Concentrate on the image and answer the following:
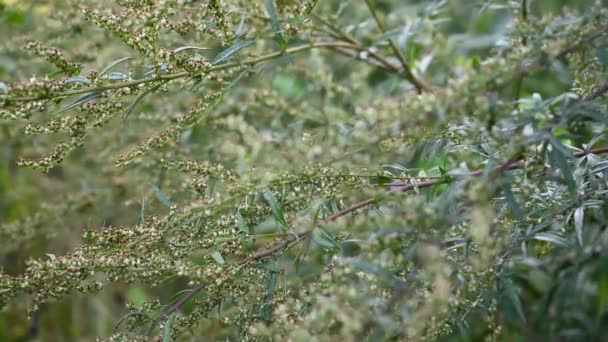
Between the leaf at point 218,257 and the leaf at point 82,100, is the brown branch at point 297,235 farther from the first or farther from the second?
the leaf at point 82,100

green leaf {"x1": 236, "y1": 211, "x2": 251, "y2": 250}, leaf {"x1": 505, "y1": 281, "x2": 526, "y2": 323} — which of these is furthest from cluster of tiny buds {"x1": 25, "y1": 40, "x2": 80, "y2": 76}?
leaf {"x1": 505, "y1": 281, "x2": 526, "y2": 323}

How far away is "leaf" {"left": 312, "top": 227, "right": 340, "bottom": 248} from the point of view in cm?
163

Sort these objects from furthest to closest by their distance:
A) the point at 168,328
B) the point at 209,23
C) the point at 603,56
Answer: the point at 209,23
the point at 168,328
the point at 603,56

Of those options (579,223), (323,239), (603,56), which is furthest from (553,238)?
(323,239)

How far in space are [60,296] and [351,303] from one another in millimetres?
746

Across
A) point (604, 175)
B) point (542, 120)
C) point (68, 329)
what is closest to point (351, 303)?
point (542, 120)

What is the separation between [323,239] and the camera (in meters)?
1.66

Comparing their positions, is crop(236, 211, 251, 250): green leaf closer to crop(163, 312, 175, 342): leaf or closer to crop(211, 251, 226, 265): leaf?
crop(211, 251, 226, 265): leaf

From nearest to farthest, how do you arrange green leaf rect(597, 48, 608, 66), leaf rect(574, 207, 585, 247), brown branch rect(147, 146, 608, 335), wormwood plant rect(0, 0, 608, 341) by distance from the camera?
wormwood plant rect(0, 0, 608, 341) < green leaf rect(597, 48, 608, 66) < leaf rect(574, 207, 585, 247) < brown branch rect(147, 146, 608, 335)

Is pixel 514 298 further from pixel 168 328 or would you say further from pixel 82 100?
pixel 82 100

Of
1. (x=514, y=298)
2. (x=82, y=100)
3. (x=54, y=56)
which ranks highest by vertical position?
(x=54, y=56)

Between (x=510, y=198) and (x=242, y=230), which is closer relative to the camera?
(x=510, y=198)

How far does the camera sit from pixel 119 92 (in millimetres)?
1682

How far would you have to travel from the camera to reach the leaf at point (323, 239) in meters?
1.63
